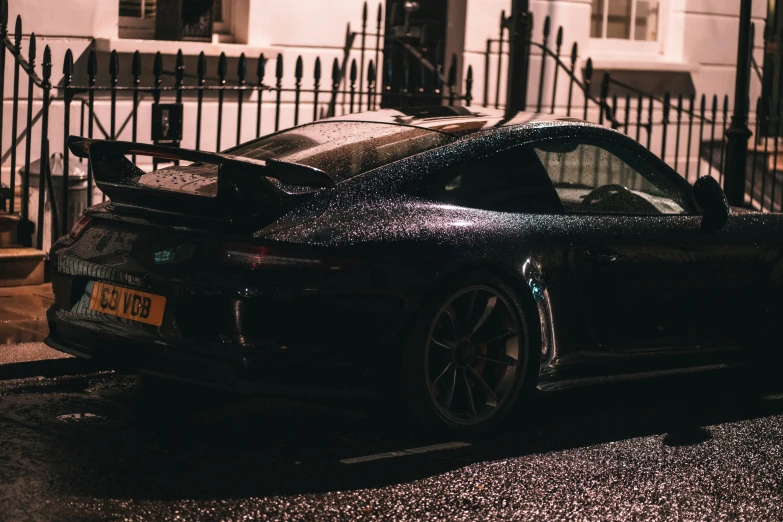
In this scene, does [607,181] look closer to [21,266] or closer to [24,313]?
[24,313]

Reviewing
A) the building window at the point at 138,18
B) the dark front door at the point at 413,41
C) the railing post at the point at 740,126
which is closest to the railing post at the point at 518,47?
the railing post at the point at 740,126

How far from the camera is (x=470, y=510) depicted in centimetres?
484

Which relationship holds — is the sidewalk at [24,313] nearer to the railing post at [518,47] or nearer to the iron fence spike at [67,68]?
the iron fence spike at [67,68]

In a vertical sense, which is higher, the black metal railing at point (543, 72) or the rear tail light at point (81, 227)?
the black metal railing at point (543, 72)

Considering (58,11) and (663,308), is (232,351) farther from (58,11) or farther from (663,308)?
(58,11)

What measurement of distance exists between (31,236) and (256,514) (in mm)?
4984

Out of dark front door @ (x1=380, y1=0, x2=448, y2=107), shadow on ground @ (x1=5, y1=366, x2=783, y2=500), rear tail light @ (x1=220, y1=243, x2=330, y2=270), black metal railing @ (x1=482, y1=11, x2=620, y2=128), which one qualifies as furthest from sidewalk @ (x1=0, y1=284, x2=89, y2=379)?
black metal railing @ (x1=482, y1=11, x2=620, y2=128)

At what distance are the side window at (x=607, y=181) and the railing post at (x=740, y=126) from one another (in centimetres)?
445

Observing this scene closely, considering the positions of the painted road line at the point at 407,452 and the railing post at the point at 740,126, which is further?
the railing post at the point at 740,126

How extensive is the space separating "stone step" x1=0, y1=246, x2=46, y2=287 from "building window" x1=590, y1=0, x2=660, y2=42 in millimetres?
7919

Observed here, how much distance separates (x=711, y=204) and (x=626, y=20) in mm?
8998

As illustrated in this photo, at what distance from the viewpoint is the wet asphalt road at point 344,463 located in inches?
189

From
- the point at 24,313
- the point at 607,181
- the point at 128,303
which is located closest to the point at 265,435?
the point at 128,303

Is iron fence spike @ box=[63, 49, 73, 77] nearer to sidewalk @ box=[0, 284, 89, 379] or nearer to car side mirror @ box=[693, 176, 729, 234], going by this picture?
sidewalk @ box=[0, 284, 89, 379]
